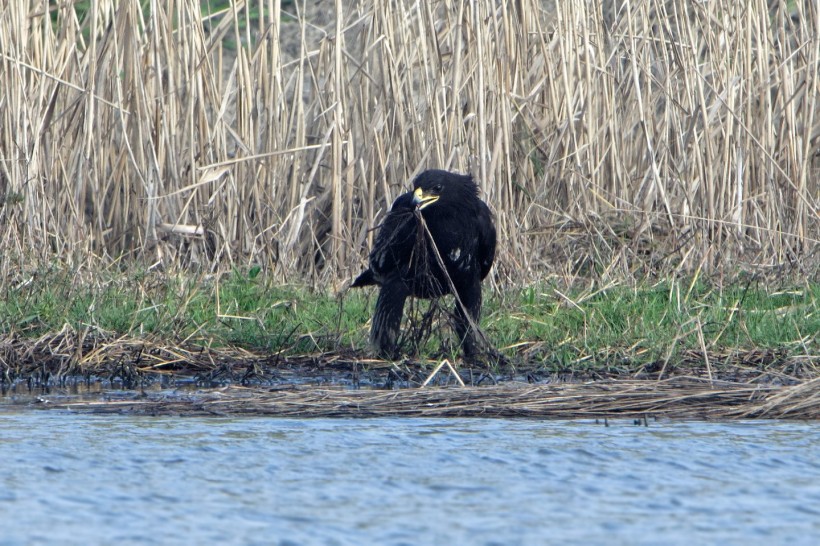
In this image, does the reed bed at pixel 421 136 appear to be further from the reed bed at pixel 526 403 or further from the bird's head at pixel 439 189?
the reed bed at pixel 526 403

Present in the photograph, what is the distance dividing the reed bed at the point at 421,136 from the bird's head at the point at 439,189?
1218mm

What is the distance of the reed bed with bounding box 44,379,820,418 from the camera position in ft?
13.5

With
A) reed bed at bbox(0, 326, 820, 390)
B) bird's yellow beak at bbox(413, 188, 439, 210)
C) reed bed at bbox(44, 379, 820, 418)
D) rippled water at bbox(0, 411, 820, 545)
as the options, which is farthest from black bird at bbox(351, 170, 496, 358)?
rippled water at bbox(0, 411, 820, 545)

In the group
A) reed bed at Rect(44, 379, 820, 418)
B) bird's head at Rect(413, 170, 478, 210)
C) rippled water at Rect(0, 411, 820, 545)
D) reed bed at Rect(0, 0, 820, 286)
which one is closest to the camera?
rippled water at Rect(0, 411, 820, 545)

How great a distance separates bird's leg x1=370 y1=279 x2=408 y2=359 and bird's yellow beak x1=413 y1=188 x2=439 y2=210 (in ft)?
1.34

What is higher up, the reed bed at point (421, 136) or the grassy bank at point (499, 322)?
the reed bed at point (421, 136)

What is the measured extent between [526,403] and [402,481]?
97 cm

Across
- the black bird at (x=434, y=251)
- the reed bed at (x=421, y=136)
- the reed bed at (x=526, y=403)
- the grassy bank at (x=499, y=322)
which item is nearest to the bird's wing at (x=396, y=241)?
the black bird at (x=434, y=251)

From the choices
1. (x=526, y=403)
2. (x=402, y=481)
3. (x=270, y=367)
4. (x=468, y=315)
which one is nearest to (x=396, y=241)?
(x=468, y=315)

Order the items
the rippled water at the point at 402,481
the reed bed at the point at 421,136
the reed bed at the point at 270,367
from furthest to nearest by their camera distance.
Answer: the reed bed at the point at 421,136 < the reed bed at the point at 270,367 < the rippled water at the point at 402,481

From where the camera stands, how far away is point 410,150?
21.6ft

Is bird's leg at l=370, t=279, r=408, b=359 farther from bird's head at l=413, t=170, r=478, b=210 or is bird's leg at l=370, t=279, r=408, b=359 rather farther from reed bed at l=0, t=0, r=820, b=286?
reed bed at l=0, t=0, r=820, b=286

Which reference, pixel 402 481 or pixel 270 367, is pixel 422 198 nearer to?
pixel 270 367

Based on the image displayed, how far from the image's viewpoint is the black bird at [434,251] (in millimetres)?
5000
